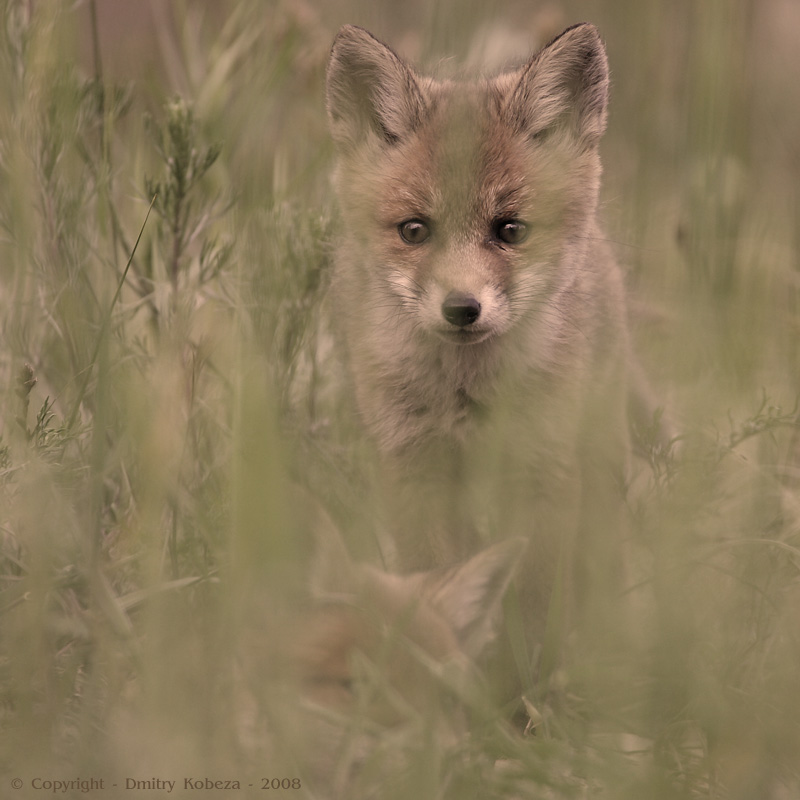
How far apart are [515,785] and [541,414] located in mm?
1278

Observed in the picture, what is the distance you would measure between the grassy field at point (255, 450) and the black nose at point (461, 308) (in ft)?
1.61

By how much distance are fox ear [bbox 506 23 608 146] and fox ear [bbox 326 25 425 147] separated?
1.06ft

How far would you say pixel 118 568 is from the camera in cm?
225

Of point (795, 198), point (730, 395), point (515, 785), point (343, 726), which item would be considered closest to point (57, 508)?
point (343, 726)

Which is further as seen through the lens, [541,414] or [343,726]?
[541,414]

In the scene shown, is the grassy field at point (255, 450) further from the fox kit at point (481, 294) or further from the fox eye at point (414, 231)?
the fox eye at point (414, 231)

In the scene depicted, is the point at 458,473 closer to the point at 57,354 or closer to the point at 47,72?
the point at 57,354

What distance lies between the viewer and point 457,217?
2674 mm

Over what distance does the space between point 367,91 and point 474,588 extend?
1729mm

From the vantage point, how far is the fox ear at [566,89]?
2785 millimetres

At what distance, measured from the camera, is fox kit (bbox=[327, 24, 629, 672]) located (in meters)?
2.69

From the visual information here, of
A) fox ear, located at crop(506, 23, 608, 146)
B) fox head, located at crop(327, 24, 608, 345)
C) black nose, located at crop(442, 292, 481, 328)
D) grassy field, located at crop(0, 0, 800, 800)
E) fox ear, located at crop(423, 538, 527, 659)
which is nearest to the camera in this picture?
grassy field, located at crop(0, 0, 800, 800)

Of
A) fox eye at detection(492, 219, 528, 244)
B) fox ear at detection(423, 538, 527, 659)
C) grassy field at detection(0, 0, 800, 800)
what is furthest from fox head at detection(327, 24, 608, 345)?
fox ear at detection(423, 538, 527, 659)

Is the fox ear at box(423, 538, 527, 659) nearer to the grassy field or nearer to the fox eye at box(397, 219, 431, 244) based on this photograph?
the grassy field
